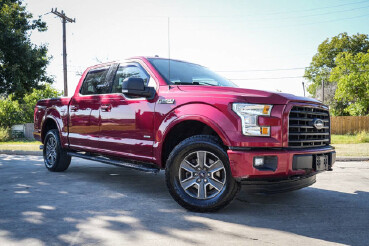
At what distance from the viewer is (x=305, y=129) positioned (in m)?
3.79

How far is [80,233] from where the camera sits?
3.07 meters

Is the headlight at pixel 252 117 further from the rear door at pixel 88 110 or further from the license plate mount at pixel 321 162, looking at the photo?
the rear door at pixel 88 110

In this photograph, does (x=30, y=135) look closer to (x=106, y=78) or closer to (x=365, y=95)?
(x=106, y=78)

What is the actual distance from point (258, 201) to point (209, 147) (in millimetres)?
1223

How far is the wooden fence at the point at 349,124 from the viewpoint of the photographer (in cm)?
2845

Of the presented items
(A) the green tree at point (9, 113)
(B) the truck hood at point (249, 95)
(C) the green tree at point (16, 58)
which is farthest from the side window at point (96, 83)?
(A) the green tree at point (9, 113)

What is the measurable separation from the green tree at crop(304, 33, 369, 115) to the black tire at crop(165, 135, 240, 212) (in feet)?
142

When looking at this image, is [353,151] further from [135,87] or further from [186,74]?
[135,87]

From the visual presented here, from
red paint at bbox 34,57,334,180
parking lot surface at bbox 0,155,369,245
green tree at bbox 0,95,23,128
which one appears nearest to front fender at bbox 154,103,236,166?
red paint at bbox 34,57,334,180

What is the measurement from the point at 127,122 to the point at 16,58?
1685 centimetres

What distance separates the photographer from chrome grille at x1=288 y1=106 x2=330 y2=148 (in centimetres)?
360

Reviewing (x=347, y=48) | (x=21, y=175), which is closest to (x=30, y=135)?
(x=21, y=175)

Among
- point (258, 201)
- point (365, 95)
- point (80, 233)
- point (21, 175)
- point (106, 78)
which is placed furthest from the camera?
point (365, 95)

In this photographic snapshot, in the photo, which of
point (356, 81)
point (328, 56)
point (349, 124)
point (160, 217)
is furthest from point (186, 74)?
point (328, 56)
